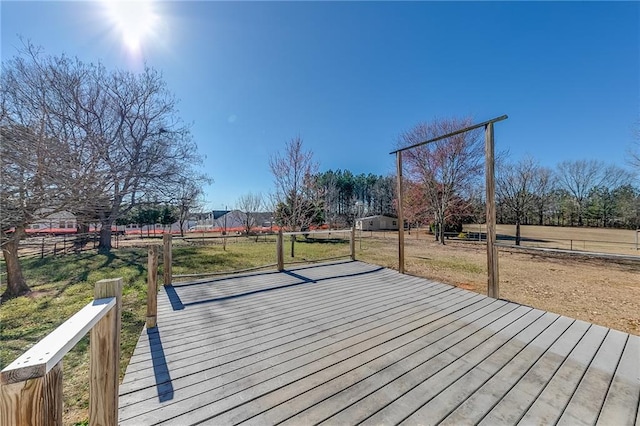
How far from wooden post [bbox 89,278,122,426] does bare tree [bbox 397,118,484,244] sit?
16342 mm

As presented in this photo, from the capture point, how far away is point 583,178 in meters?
30.7

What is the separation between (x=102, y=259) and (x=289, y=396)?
479 inches

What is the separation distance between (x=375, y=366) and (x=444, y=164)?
15.9 m

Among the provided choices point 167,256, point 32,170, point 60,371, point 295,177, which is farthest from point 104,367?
point 295,177

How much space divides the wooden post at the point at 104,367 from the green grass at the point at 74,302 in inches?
47.9

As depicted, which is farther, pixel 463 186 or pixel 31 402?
pixel 463 186

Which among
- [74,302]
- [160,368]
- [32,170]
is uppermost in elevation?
[32,170]

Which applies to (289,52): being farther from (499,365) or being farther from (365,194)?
(365,194)

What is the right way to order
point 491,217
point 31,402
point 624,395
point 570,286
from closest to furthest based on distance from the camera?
point 31,402
point 624,395
point 491,217
point 570,286

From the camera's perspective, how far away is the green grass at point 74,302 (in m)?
2.64

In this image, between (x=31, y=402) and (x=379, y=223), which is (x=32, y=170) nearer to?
(x=31, y=402)

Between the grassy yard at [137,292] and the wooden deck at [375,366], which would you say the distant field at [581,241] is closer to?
the grassy yard at [137,292]

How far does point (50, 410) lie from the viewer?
29.6 inches

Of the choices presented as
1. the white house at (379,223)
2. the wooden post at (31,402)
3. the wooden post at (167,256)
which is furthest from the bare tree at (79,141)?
the white house at (379,223)
